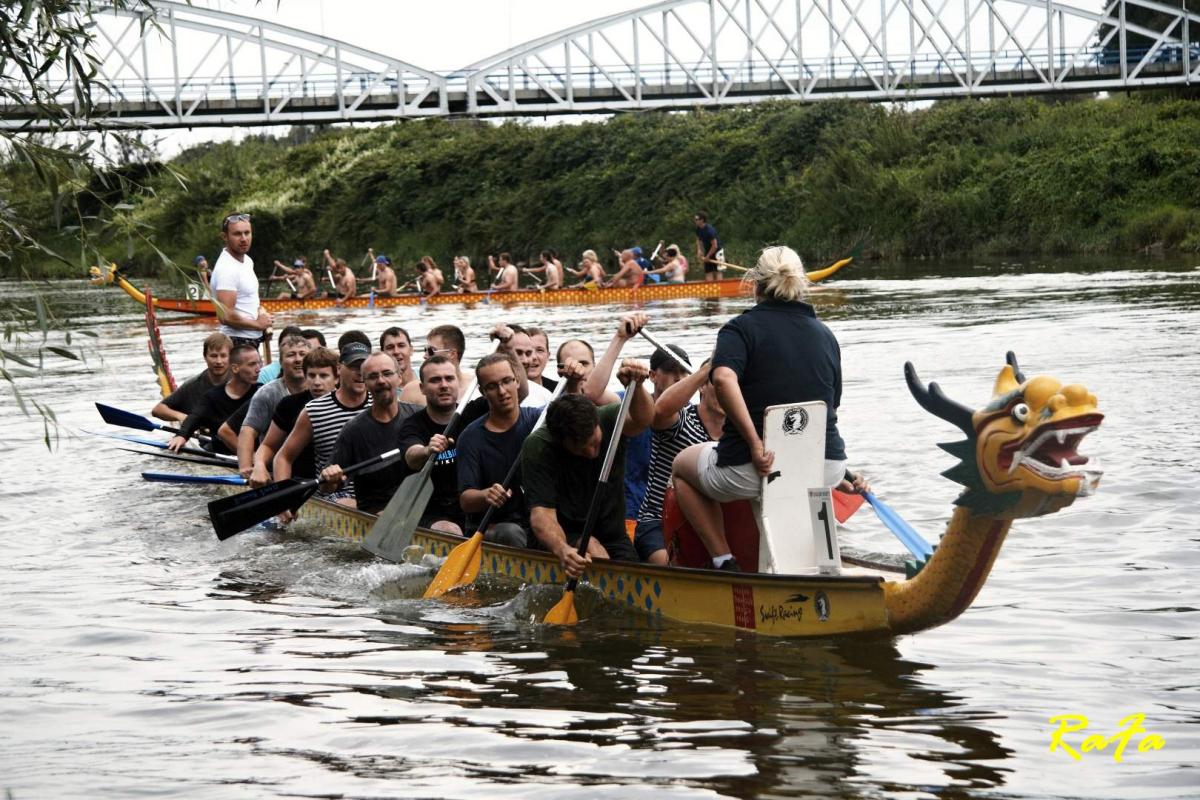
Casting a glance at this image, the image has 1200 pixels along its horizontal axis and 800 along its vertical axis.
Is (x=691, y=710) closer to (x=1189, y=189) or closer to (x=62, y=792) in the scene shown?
(x=62, y=792)

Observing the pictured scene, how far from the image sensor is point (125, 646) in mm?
7508

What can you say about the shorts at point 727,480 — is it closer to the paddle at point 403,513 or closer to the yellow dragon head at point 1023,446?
the yellow dragon head at point 1023,446

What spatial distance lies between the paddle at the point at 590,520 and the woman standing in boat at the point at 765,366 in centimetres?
63

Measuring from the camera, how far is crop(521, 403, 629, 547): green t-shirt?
747 cm

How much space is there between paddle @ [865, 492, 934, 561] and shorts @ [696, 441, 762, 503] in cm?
76

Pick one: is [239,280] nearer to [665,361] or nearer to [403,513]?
[403,513]

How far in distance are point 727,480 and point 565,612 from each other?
48.2 inches

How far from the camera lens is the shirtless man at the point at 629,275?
3192 centimetres

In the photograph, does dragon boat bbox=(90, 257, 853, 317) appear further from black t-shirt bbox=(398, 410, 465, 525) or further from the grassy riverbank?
black t-shirt bbox=(398, 410, 465, 525)

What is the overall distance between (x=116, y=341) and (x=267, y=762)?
2383cm

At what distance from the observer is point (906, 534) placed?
700cm

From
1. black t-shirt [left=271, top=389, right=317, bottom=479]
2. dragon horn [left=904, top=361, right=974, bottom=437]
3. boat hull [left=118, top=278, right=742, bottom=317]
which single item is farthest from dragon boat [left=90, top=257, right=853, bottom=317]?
dragon horn [left=904, top=361, right=974, bottom=437]

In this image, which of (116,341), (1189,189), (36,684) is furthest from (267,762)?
(1189,189)

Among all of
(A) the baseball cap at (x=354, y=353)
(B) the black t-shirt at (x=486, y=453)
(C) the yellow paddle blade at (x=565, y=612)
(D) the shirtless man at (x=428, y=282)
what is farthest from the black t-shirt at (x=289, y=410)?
(D) the shirtless man at (x=428, y=282)
